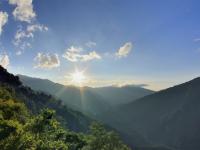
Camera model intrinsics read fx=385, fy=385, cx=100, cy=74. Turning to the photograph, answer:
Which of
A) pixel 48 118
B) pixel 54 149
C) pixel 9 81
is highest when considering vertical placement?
pixel 9 81

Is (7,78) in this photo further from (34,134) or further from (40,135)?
(34,134)

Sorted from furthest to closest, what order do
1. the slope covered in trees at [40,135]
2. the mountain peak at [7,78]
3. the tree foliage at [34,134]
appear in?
the mountain peak at [7,78] → the slope covered in trees at [40,135] → the tree foliage at [34,134]

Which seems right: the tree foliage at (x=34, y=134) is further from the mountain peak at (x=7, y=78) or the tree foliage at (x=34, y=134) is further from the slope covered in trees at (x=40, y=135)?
the mountain peak at (x=7, y=78)

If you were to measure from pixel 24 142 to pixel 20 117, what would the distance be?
40870 mm

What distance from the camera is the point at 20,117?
8800 centimetres

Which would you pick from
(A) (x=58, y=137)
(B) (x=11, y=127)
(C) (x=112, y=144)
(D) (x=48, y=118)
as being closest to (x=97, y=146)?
(C) (x=112, y=144)

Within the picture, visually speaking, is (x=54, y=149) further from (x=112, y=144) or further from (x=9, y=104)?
(x=112, y=144)

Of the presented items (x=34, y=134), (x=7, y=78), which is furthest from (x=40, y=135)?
(x=7, y=78)

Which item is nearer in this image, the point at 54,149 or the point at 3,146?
the point at 3,146

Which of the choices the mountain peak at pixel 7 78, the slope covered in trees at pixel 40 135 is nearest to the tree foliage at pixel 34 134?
the slope covered in trees at pixel 40 135

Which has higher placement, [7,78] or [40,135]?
[7,78]

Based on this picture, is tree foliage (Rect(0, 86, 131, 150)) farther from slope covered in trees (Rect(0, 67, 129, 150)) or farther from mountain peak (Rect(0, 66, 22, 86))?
mountain peak (Rect(0, 66, 22, 86))

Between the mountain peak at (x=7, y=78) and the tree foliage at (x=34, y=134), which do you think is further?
the mountain peak at (x=7, y=78)

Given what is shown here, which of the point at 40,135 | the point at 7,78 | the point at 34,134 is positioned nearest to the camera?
the point at 34,134
